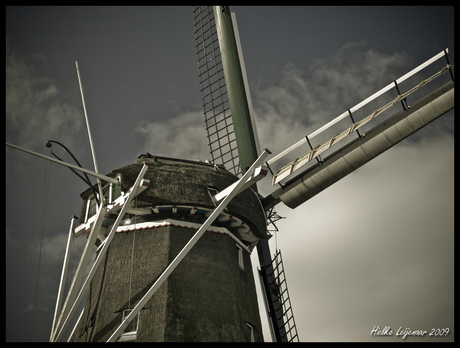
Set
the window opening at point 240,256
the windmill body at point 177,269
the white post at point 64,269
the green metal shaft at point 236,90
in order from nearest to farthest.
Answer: the windmill body at point 177,269, the white post at point 64,269, the window opening at point 240,256, the green metal shaft at point 236,90

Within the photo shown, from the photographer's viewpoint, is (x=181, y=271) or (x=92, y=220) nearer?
(x=181, y=271)

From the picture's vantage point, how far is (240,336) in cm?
966

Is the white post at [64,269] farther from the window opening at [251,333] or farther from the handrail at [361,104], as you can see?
the handrail at [361,104]

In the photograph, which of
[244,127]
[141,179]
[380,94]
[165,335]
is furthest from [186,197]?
[380,94]

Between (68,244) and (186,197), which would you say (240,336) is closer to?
(186,197)

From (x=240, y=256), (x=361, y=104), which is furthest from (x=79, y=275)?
(x=361, y=104)

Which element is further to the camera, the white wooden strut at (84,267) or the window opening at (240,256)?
the window opening at (240,256)

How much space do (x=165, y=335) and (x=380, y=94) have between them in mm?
7379

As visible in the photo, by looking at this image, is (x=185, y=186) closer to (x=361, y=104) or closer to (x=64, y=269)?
(x=64, y=269)

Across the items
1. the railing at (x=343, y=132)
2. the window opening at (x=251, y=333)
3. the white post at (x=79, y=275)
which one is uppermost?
the railing at (x=343, y=132)

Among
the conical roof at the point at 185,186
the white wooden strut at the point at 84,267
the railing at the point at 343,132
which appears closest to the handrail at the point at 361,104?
the railing at the point at 343,132

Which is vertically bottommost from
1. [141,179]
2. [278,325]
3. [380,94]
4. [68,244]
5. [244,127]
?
[278,325]

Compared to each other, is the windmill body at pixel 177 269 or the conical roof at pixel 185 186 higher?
the conical roof at pixel 185 186

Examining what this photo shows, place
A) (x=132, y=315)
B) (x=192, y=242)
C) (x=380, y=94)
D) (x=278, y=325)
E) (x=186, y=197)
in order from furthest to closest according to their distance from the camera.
→ 1. (x=278, y=325)
2. (x=380, y=94)
3. (x=186, y=197)
4. (x=192, y=242)
5. (x=132, y=315)
